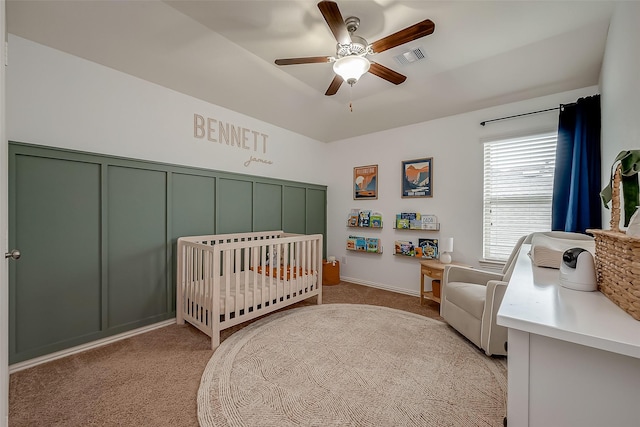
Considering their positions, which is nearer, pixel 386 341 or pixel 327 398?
pixel 327 398

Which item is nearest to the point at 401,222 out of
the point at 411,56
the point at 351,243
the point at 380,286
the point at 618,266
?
the point at 351,243

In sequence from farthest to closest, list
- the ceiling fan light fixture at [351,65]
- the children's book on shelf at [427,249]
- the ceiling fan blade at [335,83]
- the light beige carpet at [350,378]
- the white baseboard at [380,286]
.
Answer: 1. the white baseboard at [380,286]
2. the children's book on shelf at [427,249]
3. the ceiling fan blade at [335,83]
4. the ceiling fan light fixture at [351,65]
5. the light beige carpet at [350,378]

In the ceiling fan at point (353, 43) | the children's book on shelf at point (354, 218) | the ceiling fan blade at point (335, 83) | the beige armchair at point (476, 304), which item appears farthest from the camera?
the children's book on shelf at point (354, 218)

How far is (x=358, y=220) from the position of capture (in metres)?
4.07

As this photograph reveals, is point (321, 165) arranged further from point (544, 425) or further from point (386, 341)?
point (544, 425)

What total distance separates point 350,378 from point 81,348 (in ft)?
6.91

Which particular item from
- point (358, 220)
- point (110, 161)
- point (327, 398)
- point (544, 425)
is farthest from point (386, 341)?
point (110, 161)

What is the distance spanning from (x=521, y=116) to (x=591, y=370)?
304 centimetres

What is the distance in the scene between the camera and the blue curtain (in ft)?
7.34

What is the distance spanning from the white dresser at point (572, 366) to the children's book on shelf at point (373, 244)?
3200 millimetres

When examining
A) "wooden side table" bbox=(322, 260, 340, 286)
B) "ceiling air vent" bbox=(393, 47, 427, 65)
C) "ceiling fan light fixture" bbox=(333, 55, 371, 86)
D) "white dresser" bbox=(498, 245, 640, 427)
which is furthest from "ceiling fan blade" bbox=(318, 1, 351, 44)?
"wooden side table" bbox=(322, 260, 340, 286)

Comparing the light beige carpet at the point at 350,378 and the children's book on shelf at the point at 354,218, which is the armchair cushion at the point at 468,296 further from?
the children's book on shelf at the point at 354,218

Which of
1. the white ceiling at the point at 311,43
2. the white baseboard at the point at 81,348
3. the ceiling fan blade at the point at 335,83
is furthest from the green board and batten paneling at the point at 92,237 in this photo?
the ceiling fan blade at the point at 335,83

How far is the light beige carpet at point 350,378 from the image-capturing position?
55.3 inches
